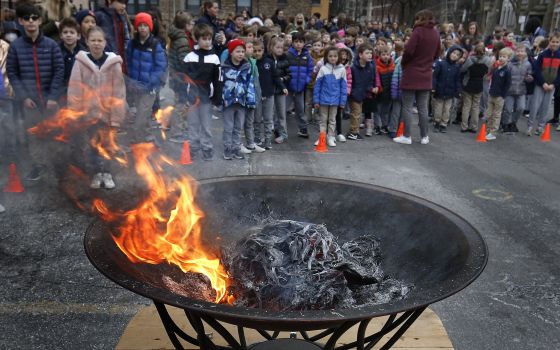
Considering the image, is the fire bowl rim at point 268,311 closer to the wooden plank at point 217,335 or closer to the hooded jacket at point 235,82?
the wooden plank at point 217,335

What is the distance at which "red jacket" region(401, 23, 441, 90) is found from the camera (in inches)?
320

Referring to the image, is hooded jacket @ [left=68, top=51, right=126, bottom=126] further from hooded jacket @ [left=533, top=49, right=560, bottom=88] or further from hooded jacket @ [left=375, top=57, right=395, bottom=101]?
hooded jacket @ [left=533, top=49, right=560, bottom=88]

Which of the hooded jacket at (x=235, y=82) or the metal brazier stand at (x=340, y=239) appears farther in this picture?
the hooded jacket at (x=235, y=82)

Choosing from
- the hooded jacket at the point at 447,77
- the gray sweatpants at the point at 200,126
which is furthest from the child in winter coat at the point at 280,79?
the hooded jacket at the point at 447,77

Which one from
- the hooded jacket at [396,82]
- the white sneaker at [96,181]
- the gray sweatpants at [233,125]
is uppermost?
the hooded jacket at [396,82]

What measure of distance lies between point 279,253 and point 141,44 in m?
5.47

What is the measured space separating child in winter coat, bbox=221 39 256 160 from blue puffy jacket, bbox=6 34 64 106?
2203 mm

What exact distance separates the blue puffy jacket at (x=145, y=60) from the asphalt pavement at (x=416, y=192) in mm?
1199

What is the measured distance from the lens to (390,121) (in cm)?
952

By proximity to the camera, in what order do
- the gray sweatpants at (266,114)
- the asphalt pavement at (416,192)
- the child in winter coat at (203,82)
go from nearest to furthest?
1. the asphalt pavement at (416,192)
2. the child in winter coat at (203,82)
3. the gray sweatpants at (266,114)

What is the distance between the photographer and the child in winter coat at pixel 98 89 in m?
5.64

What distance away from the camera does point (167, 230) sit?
2.77m

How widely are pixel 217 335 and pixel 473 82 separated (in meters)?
8.37

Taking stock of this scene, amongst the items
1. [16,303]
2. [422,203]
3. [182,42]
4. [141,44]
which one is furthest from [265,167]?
[422,203]
